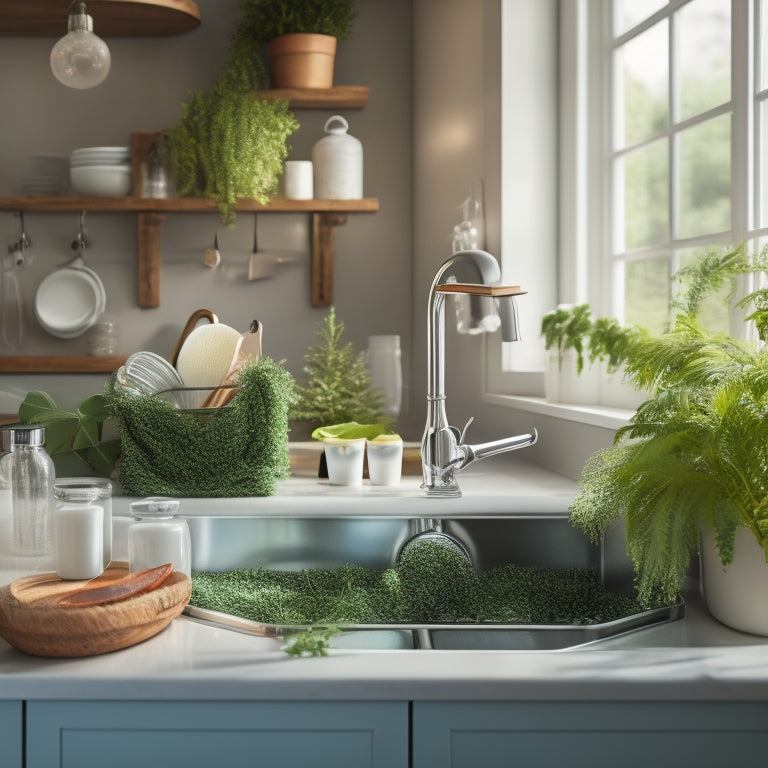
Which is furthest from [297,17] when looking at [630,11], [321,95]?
[630,11]

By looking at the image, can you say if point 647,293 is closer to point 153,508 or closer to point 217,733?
point 153,508

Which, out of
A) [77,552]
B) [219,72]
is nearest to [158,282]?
[219,72]

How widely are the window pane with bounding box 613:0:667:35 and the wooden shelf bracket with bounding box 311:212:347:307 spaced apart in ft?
3.26

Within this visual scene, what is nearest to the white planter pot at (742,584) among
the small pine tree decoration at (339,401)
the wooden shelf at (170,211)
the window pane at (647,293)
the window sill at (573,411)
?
the window sill at (573,411)

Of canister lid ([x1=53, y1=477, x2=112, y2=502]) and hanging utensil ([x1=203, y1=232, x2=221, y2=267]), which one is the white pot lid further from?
canister lid ([x1=53, y1=477, x2=112, y2=502])

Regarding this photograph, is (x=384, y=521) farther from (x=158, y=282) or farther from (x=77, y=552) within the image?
(x=158, y=282)

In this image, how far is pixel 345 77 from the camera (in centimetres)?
270

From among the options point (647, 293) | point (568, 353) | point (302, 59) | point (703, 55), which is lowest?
point (568, 353)

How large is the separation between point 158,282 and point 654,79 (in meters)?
1.56

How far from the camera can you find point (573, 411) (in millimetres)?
1510

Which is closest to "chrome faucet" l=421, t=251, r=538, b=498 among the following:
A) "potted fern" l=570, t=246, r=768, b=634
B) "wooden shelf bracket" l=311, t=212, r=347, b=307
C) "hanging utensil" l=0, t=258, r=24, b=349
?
"potted fern" l=570, t=246, r=768, b=634

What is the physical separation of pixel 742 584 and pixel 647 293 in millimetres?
870

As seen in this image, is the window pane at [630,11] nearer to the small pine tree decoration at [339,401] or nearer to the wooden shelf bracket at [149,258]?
the small pine tree decoration at [339,401]

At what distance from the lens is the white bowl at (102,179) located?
96.4 inches
